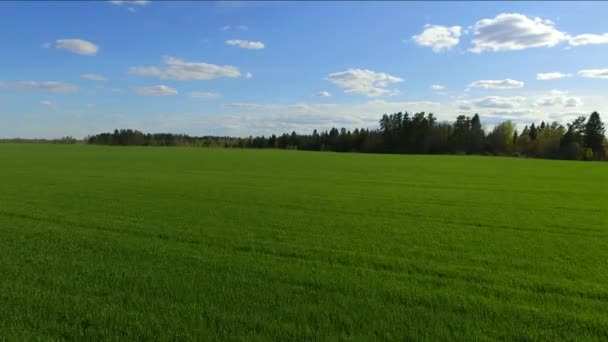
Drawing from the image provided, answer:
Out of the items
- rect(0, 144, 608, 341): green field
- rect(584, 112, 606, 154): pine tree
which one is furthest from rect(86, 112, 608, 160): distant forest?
rect(0, 144, 608, 341): green field

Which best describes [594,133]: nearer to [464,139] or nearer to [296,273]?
[464,139]

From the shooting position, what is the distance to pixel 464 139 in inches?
5266

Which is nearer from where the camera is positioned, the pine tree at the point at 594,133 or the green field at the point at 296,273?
the green field at the point at 296,273

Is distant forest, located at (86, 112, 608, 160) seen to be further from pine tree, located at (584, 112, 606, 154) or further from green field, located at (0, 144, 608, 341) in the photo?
green field, located at (0, 144, 608, 341)

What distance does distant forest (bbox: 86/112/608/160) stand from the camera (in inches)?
4843

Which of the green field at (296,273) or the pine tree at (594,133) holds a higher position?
the pine tree at (594,133)

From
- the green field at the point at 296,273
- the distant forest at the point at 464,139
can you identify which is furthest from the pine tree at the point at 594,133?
the green field at the point at 296,273

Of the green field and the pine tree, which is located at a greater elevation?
the pine tree

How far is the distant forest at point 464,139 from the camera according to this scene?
4843 inches

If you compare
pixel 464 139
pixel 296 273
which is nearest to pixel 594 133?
pixel 464 139

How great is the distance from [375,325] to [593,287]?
4.72 m

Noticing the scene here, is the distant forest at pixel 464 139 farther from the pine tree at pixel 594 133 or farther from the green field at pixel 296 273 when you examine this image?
the green field at pixel 296 273

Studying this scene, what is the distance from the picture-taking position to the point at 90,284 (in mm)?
7738

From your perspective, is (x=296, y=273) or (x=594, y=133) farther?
(x=594, y=133)
